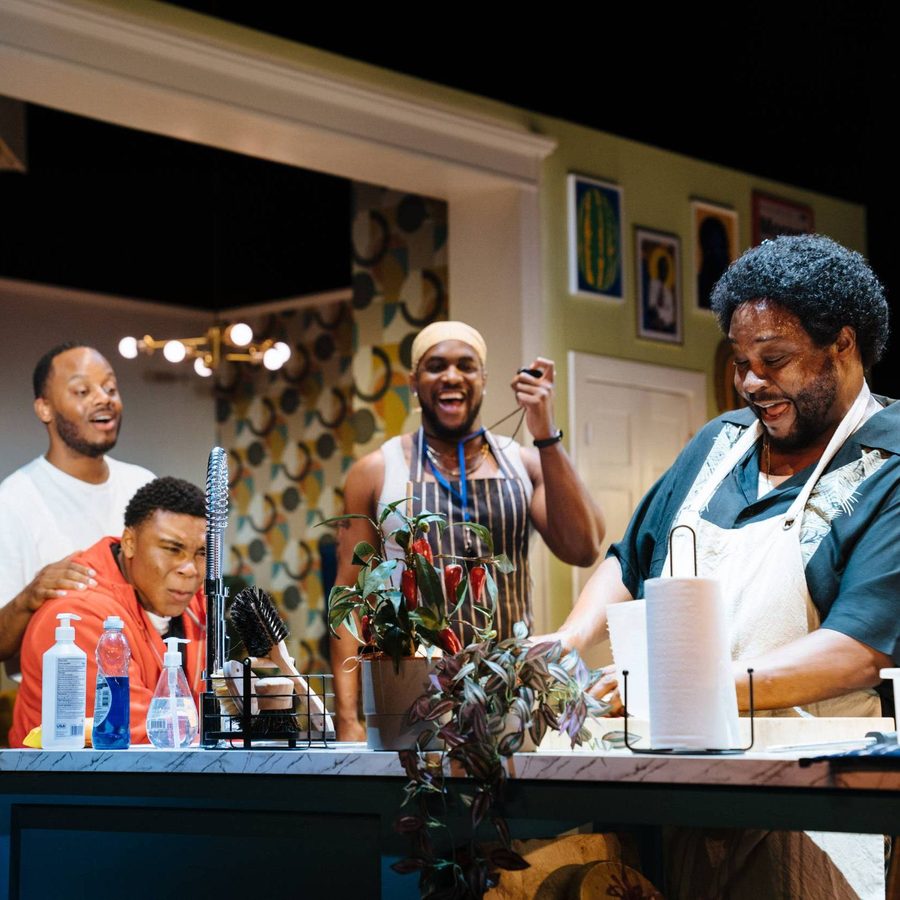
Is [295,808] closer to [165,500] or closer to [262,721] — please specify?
[262,721]

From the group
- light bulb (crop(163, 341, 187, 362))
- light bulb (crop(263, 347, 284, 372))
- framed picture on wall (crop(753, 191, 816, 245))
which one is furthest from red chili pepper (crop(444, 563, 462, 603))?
framed picture on wall (crop(753, 191, 816, 245))

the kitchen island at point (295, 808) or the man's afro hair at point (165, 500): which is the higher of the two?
the man's afro hair at point (165, 500)

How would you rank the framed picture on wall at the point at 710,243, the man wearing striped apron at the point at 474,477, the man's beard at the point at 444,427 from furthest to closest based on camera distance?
the framed picture on wall at the point at 710,243 < the man's beard at the point at 444,427 < the man wearing striped apron at the point at 474,477

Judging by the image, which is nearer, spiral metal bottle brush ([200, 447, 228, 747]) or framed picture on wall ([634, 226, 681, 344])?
spiral metal bottle brush ([200, 447, 228, 747])

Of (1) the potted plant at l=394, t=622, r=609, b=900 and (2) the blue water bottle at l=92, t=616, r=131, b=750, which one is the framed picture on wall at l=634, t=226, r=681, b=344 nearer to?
(2) the blue water bottle at l=92, t=616, r=131, b=750

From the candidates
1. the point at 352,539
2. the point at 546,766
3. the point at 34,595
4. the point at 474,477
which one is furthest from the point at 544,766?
the point at 34,595

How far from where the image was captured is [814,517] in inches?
89.7

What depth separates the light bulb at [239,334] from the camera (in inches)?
202

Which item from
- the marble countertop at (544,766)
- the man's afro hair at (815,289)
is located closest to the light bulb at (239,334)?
the man's afro hair at (815,289)

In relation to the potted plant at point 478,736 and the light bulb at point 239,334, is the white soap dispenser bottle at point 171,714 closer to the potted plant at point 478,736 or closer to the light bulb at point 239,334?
the potted plant at point 478,736

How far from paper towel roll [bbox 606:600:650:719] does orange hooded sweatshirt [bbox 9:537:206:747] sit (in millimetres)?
1545

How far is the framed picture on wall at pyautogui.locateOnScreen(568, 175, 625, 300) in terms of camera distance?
583 cm

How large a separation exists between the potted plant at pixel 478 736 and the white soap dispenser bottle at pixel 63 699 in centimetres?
66

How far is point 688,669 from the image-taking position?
1657 millimetres
